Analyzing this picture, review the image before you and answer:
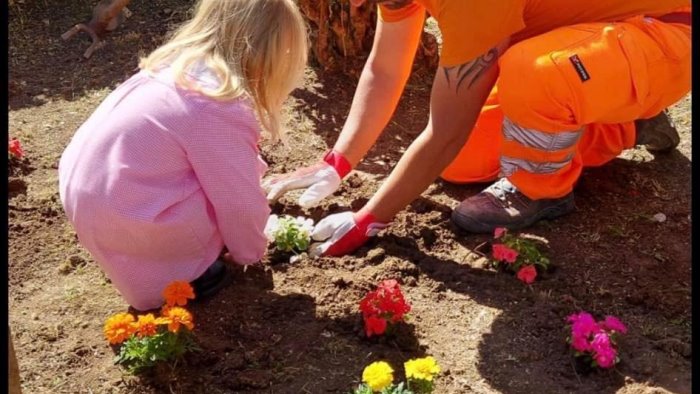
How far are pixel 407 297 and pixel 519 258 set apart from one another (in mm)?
404

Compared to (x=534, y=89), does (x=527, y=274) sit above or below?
below

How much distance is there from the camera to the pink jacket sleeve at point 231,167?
255cm

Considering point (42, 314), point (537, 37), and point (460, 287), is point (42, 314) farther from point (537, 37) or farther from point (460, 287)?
point (537, 37)

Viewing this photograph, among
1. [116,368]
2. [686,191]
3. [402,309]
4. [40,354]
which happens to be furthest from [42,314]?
[686,191]

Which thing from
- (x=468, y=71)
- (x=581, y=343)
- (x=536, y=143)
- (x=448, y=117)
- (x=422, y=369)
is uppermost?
(x=468, y=71)

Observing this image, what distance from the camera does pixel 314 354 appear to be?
2.62 metres

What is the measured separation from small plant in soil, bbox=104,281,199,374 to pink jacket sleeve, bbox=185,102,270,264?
0.96 ft

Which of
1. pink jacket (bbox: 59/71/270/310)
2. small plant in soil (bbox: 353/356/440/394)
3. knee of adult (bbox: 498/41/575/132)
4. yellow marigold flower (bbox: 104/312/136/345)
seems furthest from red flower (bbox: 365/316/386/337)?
knee of adult (bbox: 498/41/575/132)

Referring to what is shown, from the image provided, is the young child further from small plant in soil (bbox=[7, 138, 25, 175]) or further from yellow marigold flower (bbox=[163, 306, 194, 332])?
small plant in soil (bbox=[7, 138, 25, 175])

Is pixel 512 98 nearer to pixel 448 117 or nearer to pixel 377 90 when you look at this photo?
pixel 448 117

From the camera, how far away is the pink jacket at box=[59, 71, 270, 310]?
8.31 feet

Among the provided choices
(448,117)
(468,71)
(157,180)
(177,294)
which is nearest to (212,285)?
(177,294)

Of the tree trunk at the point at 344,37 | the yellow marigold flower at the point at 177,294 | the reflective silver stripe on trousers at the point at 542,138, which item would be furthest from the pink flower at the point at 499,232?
the tree trunk at the point at 344,37

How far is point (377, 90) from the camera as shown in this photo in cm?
335
